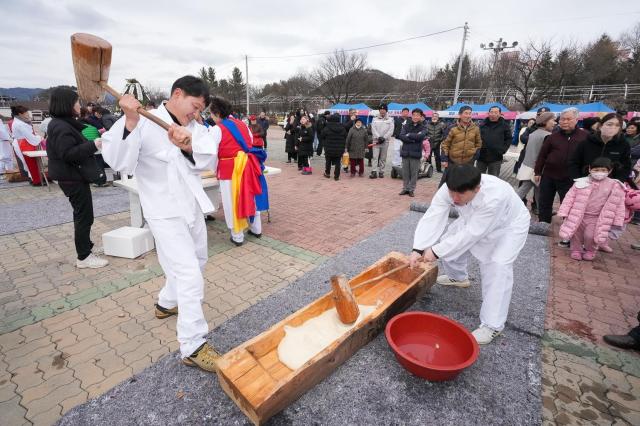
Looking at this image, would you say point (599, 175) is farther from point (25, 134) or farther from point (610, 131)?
point (25, 134)

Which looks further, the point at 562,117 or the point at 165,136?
the point at 562,117

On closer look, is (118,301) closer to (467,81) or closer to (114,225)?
(114,225)

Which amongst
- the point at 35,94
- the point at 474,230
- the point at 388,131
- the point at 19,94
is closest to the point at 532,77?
the point at 388,131

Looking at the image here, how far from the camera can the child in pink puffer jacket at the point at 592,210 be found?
169 inches

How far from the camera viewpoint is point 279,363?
2.28m

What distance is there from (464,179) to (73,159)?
414cm

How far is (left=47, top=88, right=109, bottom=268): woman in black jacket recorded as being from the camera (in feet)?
12.1

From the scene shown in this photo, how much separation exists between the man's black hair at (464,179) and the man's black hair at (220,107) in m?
3.25

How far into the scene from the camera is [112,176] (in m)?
9.23

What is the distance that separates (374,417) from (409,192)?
6271 millimetres

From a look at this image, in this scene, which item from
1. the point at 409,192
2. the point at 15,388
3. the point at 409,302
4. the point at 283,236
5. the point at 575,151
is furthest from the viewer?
the point at 409,192

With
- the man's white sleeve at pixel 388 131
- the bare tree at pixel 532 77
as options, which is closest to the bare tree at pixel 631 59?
the bare tree at pixel 532 77

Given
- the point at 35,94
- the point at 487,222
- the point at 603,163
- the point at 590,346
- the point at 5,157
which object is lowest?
the point at 590,346

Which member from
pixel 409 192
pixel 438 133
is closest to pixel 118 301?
pixel 409 192
